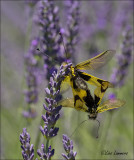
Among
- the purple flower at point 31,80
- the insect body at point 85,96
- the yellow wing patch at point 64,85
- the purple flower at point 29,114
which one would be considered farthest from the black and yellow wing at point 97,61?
the purple flower at point 29,114

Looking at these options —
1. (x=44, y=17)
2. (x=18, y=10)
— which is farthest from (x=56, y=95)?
(x=18, y=10)

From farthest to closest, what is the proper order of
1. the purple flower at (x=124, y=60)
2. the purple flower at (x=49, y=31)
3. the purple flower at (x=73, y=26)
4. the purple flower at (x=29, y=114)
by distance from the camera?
the purple flower at (x=124, y=60), the purple flower at (x=29, y=114), the purple flower at (x=73, y=26), the purple flower at (x=49, y=31)

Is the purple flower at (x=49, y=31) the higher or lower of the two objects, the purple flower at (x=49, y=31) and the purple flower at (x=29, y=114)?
the higher

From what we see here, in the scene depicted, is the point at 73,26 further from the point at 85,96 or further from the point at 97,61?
the point at 85,96

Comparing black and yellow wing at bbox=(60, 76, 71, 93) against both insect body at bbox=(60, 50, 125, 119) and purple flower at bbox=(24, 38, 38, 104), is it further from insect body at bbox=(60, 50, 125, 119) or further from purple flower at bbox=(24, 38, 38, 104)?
purple flower at bbox=(24, 38, 38, 104)

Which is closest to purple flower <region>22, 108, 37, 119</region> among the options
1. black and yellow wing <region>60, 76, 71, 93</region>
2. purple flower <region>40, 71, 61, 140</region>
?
black and yellow wing <region>60, 76, 71, 93</region>

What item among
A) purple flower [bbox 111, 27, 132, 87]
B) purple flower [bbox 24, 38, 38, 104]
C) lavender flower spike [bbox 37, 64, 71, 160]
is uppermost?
purple flower [bbox 111, 27, 132, 87]

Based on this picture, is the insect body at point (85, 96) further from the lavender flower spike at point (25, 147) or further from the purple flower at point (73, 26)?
the purple flower at point (73, 26)

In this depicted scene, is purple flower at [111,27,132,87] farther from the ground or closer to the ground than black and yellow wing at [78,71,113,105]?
farther from the ground

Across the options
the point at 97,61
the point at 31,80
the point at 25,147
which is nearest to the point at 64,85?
the point at 97,61
